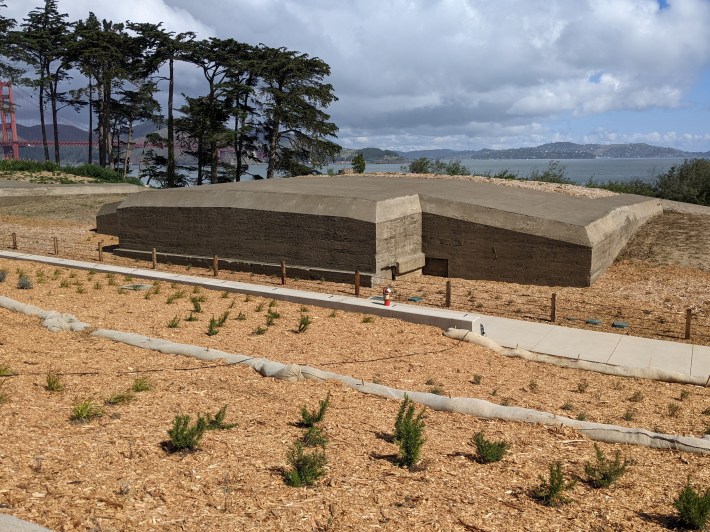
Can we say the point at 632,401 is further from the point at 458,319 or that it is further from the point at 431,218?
the point at 431,218

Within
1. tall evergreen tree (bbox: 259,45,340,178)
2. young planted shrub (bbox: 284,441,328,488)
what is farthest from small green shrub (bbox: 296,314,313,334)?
tall evergreen tree (bbox: 259,45,340,178)

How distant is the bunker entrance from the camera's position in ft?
61.4

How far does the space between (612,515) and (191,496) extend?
3.35m

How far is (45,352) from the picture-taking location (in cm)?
909

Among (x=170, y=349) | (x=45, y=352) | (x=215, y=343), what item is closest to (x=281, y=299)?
(x=215, y=343)

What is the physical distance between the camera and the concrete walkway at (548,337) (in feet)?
36.2

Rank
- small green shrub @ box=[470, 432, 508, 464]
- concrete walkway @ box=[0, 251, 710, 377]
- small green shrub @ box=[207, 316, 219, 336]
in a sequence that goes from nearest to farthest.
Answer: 1. small green shrub @ box=[470, 432, 508, 464]
2. concrete walkway @ box=[0, 251, 710, 377]
3. small green shrub @ box=[207, 316, 219, 336]

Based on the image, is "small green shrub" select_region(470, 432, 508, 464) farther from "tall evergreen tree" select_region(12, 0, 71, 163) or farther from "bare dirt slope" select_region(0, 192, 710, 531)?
"tall evergreen tree" select_region(12, 0, 71, 163)

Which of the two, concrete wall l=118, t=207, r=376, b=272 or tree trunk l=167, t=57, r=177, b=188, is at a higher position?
tree trunk l=167, t=57, r=177, b=188

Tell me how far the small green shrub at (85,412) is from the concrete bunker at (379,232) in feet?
34.6

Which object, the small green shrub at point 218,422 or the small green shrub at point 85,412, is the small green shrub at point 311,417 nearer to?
the small green shrub at point 218,422

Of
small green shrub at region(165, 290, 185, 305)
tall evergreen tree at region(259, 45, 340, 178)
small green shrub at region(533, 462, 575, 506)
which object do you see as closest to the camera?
small green shrub at region(533, 462, 575, 506)

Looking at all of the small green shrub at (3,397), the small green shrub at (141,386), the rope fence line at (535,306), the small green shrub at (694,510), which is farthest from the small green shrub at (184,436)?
the rope fence line at (535,306)

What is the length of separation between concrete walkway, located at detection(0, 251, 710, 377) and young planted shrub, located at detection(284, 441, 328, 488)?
6841 millimetres
